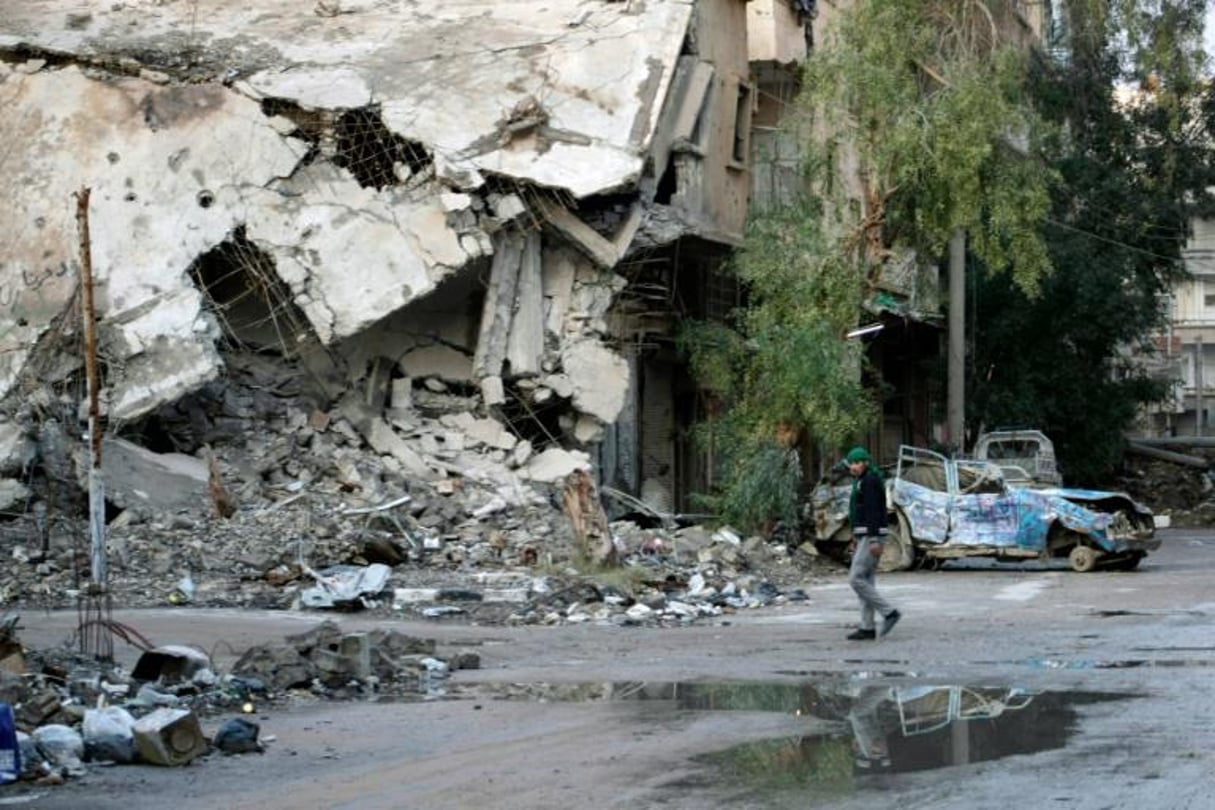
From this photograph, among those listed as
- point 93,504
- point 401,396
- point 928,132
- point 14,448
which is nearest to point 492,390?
point 401,396

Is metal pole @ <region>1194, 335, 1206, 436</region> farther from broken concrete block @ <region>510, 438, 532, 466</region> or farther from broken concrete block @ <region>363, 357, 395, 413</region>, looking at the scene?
broken concrete block @ <region>363, 357, 395, 413</region>

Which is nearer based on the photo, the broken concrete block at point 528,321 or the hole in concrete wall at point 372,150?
the hole in concrete wall at point 372,150

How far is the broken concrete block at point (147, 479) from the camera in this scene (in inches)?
853

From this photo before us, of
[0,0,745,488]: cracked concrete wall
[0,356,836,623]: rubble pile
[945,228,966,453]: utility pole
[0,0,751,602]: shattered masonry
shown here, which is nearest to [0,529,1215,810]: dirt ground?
[0,356,836,623]: rubble pile

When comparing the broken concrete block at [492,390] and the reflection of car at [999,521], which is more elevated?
the broken concrete block at [492,390]

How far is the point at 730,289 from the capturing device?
3164cm

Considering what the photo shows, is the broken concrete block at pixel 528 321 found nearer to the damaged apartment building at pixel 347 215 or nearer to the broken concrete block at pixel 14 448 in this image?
the damaged apartment building at pixel 347 215

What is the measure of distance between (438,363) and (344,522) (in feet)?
15.4

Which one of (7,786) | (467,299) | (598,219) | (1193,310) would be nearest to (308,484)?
(467,299)

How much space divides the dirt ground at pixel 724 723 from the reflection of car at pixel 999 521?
234 inches

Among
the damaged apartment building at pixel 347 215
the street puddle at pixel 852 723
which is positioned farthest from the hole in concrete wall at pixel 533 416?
the street puddle at pixel 852 723

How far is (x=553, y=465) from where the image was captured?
25.2m

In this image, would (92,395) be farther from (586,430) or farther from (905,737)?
(586,430)

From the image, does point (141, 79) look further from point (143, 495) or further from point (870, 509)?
point (870, 509)
